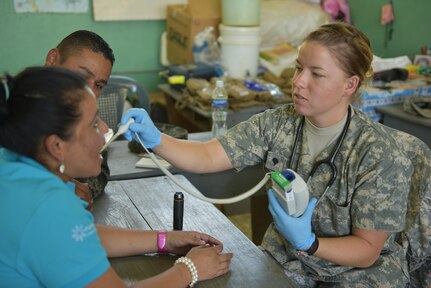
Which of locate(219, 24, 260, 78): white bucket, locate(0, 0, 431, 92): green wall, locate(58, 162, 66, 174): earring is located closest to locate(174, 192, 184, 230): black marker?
locate(58, 162, 66, 174): earring

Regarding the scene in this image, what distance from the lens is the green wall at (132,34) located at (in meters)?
3.88

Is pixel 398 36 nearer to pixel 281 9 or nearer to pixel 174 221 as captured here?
pixel 281 9

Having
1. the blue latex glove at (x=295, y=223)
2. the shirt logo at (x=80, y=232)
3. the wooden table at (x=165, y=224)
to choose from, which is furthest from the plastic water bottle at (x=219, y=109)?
the shirt logo at (x=80, y=232)

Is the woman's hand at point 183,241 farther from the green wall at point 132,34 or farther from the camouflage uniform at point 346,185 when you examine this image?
the green wall at point 132,34

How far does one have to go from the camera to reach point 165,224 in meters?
1.53

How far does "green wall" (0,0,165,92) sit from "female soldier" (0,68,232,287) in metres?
3.13

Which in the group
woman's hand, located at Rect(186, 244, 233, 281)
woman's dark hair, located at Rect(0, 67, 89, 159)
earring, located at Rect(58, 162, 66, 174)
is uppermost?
woman's dark hair, located at Rect(0, 67, 89, 159)

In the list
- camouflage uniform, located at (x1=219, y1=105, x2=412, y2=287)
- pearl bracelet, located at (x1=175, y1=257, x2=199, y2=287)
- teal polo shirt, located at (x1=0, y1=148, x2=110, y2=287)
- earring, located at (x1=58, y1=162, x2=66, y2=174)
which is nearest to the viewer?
teal polo shirt, located at (x1=0, y1=148, x2=110, y2=287)

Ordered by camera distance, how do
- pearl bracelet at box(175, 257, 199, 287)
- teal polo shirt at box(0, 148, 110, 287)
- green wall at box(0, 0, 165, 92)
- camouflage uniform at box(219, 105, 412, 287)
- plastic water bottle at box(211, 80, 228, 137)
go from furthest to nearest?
green wall at box(0, 0, 165, 92) → plastic water bottle at box(211, 80, 228, 137) → camouflage uniform at box(219, 105, 412, 287) → pearl bracelet at box(175, 257, 199, 287) → teal polo shirt at box(0, 148, 110, 287)

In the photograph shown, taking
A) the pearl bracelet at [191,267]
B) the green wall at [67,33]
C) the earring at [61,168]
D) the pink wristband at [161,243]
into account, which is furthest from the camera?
the green wall at [67,33]

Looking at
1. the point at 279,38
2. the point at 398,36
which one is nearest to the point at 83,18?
the point at 279,38

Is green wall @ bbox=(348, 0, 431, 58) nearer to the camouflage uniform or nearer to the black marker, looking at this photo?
the camouflage uniform

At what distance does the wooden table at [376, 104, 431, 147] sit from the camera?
2.81 metres

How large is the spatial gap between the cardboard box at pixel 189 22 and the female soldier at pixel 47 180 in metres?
3.10
